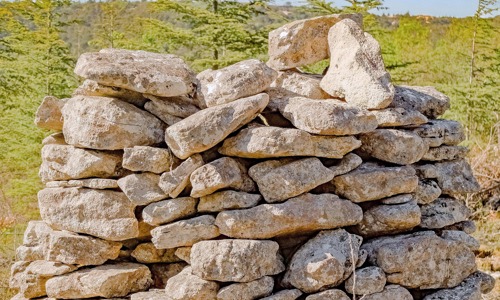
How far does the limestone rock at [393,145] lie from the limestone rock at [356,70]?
0.21 m

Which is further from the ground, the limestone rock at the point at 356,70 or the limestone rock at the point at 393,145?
the limestone rock at the point at 356,70

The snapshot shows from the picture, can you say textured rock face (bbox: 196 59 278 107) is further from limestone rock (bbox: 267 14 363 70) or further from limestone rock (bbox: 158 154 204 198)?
limestone rock (bbox: 267 14 363 70)

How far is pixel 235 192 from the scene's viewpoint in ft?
11.9

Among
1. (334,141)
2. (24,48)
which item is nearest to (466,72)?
(24,48)

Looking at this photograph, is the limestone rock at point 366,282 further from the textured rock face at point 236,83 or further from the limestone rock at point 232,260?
the textured rock face at point 236,83

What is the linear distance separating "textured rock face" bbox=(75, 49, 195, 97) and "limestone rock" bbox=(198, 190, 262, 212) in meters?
0.76

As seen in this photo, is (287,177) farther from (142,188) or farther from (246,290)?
(142,188)

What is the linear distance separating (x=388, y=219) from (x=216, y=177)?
48.7 inches

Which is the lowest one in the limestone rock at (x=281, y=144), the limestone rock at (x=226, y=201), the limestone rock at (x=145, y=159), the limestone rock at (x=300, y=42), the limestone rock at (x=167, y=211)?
the limestone rock at (x=167, y=211)

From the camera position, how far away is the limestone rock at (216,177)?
11.6 ft

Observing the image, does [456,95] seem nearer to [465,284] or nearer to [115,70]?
[465,284]

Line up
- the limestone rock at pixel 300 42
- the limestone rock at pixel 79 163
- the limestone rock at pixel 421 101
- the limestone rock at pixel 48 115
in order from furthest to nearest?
the limestone rock at pixel 300 42 → the limestone rock at pixel 421 101 → the limestone rock at pixel 48 115 → the limestone rock at pixel 79 163

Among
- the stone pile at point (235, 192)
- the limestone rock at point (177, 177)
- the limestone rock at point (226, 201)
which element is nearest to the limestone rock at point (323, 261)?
the stone pile at point (235, 192)

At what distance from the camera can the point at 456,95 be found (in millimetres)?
11570
